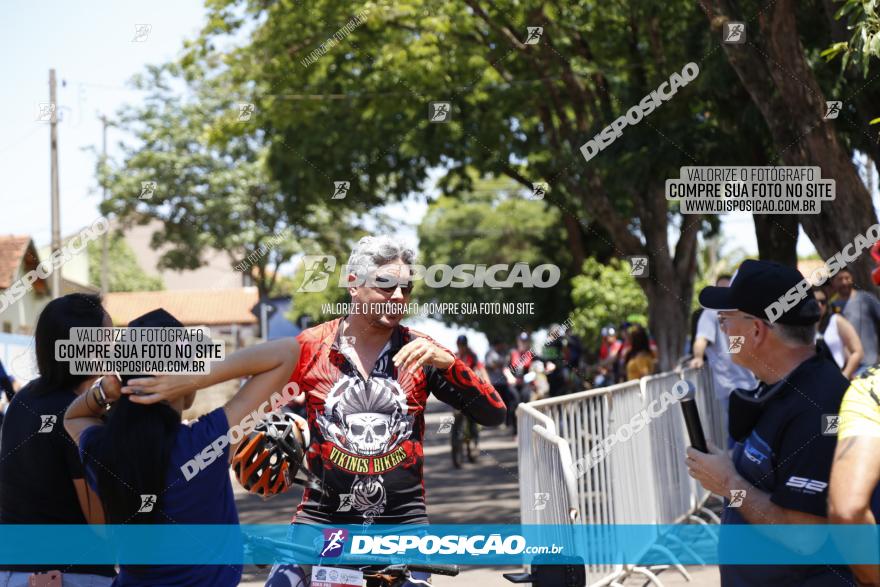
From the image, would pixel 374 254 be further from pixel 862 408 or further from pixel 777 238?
pixel 777 238

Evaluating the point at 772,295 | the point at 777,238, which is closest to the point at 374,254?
the point at 772,295

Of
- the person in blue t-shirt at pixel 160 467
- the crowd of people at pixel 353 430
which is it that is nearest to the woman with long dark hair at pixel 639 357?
the crowd of people at pixel 353 430

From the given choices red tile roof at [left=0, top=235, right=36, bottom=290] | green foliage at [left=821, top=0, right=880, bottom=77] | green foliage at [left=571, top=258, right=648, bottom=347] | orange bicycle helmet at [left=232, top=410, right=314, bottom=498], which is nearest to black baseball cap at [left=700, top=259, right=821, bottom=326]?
orange bicycle helmet at [left=232, top=410, right=314, bottom=498]

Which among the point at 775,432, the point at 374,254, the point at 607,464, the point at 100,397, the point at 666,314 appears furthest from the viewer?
the point at 666,314

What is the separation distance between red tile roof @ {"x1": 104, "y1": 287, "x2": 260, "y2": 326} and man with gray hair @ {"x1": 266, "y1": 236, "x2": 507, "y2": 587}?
3551 inches

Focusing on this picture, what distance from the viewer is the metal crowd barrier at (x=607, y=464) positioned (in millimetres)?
6562

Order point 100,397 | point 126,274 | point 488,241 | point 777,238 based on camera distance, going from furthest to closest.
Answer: point 126,274
point 488,241
point 777,238
point 100,397

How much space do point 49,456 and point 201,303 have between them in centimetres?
9746

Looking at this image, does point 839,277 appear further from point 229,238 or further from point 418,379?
point 229,238

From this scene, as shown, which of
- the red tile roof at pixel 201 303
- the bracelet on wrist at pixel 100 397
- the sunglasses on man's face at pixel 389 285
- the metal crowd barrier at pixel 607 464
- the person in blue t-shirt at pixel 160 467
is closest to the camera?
the person in blue t-shirt at pixel 160 467

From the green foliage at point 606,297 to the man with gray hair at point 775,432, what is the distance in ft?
81.1

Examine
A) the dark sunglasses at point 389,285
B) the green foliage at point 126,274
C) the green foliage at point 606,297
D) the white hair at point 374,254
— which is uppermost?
the green foliage at point 126,274

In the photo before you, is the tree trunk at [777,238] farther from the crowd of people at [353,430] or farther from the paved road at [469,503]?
the crowd of people at [353,430]

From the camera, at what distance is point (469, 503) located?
13023 millimetres
